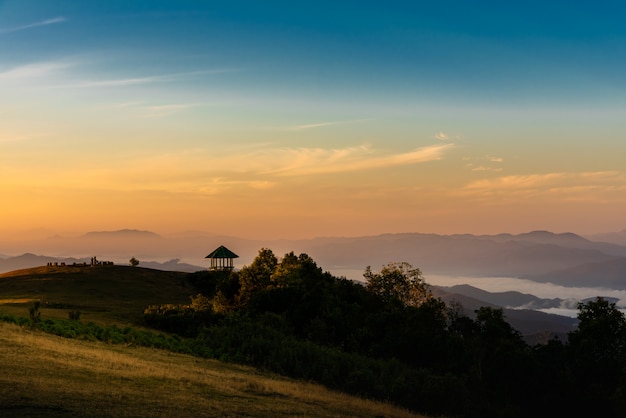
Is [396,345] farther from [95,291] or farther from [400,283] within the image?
[95,291]

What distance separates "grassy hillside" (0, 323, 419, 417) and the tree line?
359 inches

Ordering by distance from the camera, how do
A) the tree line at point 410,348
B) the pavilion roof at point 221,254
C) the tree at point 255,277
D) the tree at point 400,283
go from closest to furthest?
the tree line at point 410,348 < the tree at point 255,277 < the tree at point 400,283 < the pavilion roof at point 221,254

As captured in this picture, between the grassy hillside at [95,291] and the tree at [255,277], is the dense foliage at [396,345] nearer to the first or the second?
the tree at [255,277]

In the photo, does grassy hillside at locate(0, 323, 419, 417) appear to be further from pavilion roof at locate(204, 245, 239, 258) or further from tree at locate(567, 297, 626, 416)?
pavilion roof at locate(204, 245, 239, 258)

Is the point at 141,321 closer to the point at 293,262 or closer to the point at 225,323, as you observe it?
the point at 225,323

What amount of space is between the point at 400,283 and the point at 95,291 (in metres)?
50.9

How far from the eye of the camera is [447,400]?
5247cm

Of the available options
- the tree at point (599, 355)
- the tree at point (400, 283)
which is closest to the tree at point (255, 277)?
the tree at point (400, 283)

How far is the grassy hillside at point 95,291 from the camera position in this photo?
76.4 metres

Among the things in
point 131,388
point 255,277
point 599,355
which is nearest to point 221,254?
point 255,277

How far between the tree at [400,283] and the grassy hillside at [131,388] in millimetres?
65290

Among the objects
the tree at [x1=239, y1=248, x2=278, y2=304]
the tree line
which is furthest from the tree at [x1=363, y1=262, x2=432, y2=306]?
the tree at [x1=239, y1=248, x2=278, y2=304]

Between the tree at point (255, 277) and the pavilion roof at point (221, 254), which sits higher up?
the pavilion roof at point (221, 254)

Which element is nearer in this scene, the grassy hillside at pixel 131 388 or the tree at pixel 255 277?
the grassy hillside at pixel 131 388
